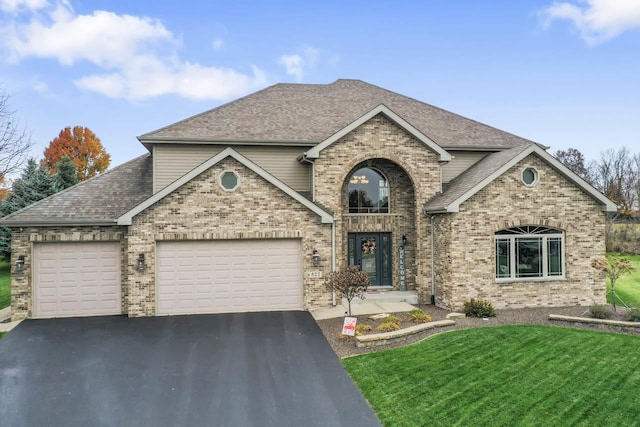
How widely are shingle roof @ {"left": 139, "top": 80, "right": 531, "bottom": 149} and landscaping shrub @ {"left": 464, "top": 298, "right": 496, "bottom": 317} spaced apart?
22.3 ft

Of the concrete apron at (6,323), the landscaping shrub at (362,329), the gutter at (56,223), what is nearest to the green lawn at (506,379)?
the landscaping shrub at (362,329)

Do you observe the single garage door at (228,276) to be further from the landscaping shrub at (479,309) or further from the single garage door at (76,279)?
the landscaping shrub at (479,309)

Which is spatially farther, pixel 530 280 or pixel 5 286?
pixel 5 286

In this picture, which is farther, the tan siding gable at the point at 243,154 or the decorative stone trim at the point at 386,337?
the tan siding gable at the point at 243,154

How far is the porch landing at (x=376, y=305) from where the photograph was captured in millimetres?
12703

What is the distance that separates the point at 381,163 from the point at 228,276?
718 centimetres

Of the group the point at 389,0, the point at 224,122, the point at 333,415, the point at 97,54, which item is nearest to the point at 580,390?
the point at 333,415

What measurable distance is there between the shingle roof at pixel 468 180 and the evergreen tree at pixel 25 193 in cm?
2345

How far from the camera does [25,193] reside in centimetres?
2430

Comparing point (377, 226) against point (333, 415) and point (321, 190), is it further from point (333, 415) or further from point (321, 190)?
point (333, 415)

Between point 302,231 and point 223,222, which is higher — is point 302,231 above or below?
below

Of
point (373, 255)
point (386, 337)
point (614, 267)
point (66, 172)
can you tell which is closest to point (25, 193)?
point (66, 172)

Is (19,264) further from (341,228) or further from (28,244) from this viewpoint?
(341,228)

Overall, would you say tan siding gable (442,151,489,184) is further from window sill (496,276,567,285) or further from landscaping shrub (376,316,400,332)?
landscaping shrub (376,316,400,332)
